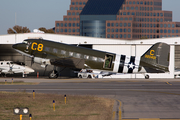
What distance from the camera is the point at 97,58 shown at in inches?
1672

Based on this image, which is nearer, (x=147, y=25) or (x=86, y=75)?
(x=86, y=75)

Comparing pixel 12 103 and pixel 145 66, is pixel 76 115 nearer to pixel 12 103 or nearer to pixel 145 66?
pixel 12 103

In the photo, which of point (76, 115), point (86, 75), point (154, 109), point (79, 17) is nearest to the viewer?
point (76, 115)

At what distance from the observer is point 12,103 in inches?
808

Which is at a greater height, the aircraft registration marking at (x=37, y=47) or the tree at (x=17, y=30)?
the tree at (x=17, y=30)

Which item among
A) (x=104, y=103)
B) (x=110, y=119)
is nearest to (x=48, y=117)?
(x=110, y=119)

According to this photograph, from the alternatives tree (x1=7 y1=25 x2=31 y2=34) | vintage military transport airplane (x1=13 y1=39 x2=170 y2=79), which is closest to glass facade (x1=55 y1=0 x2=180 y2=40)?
tree (x1=7 y1=25 x2=31 y2=34)

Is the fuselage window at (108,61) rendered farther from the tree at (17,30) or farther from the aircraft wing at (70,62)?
the tree at (17,30)

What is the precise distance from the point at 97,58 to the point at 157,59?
965 cm

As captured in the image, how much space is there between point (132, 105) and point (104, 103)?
2.22 meters

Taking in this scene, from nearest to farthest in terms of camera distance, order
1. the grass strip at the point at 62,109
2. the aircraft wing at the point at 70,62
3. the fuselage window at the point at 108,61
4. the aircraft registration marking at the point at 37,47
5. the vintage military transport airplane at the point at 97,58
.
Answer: the grass strip at the point at 62,109 → the vintage military transport airplane at the point at 97,58 → the fuselage window at the point at 108,61 → the aircraft wing at the point at 70,62 → the aircraft registration marking at the point at 37,47

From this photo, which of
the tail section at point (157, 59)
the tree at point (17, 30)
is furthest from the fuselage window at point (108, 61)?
the tree at point (17, 30)

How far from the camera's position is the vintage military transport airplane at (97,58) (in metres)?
41.7

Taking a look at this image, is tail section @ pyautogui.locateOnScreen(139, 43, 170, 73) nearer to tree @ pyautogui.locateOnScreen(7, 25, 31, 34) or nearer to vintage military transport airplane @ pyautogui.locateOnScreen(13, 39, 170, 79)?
vintage military transport airplane @ pyautogui.locateOnScreen(13, 39, 170, 79)
